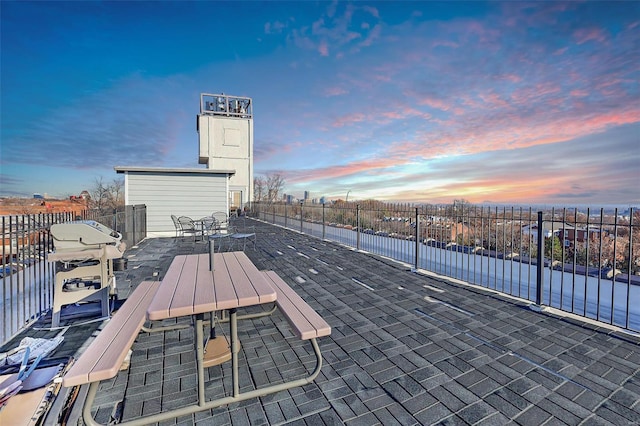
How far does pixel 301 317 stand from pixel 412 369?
42.4 inches

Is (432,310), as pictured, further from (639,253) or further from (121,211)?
(121,211)

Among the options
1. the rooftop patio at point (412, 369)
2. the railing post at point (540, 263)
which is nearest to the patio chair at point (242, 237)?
the rooftop patio at point (412, 369)

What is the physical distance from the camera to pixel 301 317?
2.00m

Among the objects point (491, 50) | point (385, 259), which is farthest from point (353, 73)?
point (385, 259)

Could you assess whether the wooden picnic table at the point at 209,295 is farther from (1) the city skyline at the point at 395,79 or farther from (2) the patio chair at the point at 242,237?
(2) the patio chair at the point at 242,237

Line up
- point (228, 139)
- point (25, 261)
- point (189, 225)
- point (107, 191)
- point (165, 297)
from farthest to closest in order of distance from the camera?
point (228, 139) < point (107, 191) < point (189, 225) < point (25, 261) < point (165, 297)

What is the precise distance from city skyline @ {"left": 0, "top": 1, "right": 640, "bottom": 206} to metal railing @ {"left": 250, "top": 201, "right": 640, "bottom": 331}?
0.64 metres

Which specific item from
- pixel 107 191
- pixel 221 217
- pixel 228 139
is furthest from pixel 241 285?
pixel 228 139

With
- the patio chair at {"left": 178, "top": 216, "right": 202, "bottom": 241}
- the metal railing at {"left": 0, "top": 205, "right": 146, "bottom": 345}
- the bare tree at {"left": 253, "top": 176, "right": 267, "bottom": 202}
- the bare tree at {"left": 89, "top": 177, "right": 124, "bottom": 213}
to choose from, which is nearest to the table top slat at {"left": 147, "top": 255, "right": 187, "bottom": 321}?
the metal railing at {"left": 0, "top": 205, "right": 146, "bottom": 345}

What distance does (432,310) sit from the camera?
3512mm

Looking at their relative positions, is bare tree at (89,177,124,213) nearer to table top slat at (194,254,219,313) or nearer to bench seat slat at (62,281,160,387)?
table top slat at (194,254,219,313)

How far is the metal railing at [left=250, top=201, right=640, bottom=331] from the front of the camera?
10.8 ft

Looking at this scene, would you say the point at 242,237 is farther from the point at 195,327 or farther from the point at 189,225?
the point at 195,327

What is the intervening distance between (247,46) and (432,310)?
1261 centimetres
